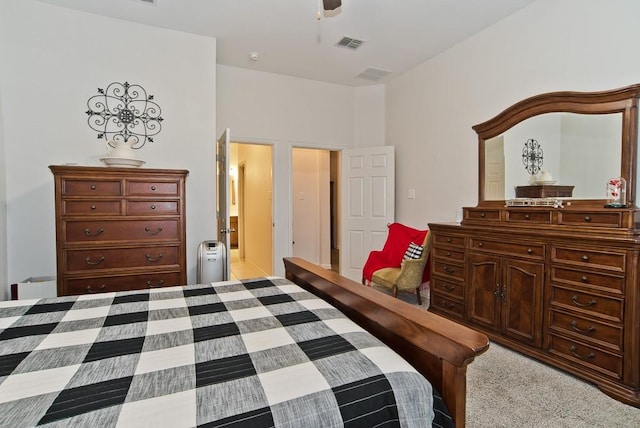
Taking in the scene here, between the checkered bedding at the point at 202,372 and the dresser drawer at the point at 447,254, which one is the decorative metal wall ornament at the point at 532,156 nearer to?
the dresser drawer at the point at 447,254

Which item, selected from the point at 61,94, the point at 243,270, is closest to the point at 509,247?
the point at 61,94

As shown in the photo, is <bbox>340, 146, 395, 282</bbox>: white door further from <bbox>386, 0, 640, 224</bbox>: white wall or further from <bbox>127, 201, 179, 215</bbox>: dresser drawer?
<bbox>127, 201, 179, 215</bbox>: dresser drawer

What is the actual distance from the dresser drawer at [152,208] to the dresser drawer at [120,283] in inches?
20.3

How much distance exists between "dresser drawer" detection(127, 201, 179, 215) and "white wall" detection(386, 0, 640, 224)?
116 inches

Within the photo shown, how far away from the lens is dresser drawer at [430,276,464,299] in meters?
3.02

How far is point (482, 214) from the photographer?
9.70 feet

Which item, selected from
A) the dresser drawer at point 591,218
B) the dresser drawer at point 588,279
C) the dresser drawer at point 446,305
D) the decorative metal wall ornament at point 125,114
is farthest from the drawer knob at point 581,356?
the decorative metal wall ornament at point 125,114

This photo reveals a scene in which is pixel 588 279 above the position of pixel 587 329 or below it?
above

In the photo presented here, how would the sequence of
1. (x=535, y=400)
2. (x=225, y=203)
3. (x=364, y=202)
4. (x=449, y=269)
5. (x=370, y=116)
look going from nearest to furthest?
1. (x=535, y=400)
2. (x=449, y=269)
3. (x=225, y=203)
4. (x=364, y=202)
5. (x=370, y=116)

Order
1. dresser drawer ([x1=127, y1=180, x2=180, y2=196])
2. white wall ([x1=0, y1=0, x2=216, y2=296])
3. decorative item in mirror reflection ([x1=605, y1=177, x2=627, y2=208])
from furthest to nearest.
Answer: white wall ([x1=0, y1=0, x2=216, y2=296])
dresser drawer ([x1=127, y1=180, x2=180, y2=196])
decorative item in mirror reflection ([x1=605, y1=177, x2=627, y2=208])

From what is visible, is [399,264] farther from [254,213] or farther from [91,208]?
[91,208]

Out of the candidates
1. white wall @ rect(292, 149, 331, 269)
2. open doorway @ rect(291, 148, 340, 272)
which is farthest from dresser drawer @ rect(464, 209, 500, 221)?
white wall @ rect(292, 149, 331, 269)

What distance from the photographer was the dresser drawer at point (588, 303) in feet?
6.37

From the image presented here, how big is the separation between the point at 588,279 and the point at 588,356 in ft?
1.59
